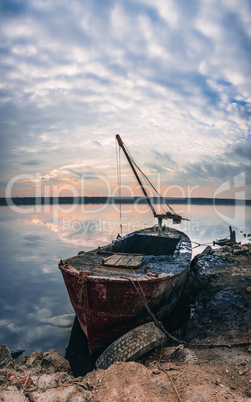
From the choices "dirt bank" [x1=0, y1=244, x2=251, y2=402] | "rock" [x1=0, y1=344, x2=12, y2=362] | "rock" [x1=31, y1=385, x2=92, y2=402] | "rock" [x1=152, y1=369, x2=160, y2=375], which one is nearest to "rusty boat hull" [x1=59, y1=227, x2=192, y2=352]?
"dirt bank" [x1=0, y1=244, x2=251, y2=402]

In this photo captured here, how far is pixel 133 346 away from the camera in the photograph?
19.5 feet

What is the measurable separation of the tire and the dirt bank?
232 millimetres

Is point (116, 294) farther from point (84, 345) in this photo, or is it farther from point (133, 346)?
point (84, 345)

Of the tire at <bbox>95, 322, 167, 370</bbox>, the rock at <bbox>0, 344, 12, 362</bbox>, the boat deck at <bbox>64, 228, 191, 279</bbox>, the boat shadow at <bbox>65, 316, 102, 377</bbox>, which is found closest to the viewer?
the tire at <bbox>95, 322, 167, 370</bbox>

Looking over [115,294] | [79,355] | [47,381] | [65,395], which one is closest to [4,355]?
[47,381]

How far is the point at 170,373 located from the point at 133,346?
122cm

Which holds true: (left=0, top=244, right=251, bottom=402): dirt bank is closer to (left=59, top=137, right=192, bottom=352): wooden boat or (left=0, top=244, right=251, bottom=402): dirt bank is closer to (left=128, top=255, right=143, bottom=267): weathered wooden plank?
(left=59, top=137, right=192, bottom=352): wooden boat

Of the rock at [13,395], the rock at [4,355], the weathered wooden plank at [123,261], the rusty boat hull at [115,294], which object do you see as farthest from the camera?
the weathered wooden plank at [123,261]

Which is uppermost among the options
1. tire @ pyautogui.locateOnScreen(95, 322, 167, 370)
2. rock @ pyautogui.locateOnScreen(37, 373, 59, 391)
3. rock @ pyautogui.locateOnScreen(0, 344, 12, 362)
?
tire @ pyautogui.locateOnScreen(95, 322, 167, 370)

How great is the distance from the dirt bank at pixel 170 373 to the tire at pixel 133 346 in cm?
23

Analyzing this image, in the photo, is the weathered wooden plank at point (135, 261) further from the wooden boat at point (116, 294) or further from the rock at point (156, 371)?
the rock at point (156, 371)

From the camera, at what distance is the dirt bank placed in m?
4.46

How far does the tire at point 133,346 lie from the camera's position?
579cm

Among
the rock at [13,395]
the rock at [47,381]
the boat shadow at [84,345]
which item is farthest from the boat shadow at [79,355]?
the rock at [13,395]
